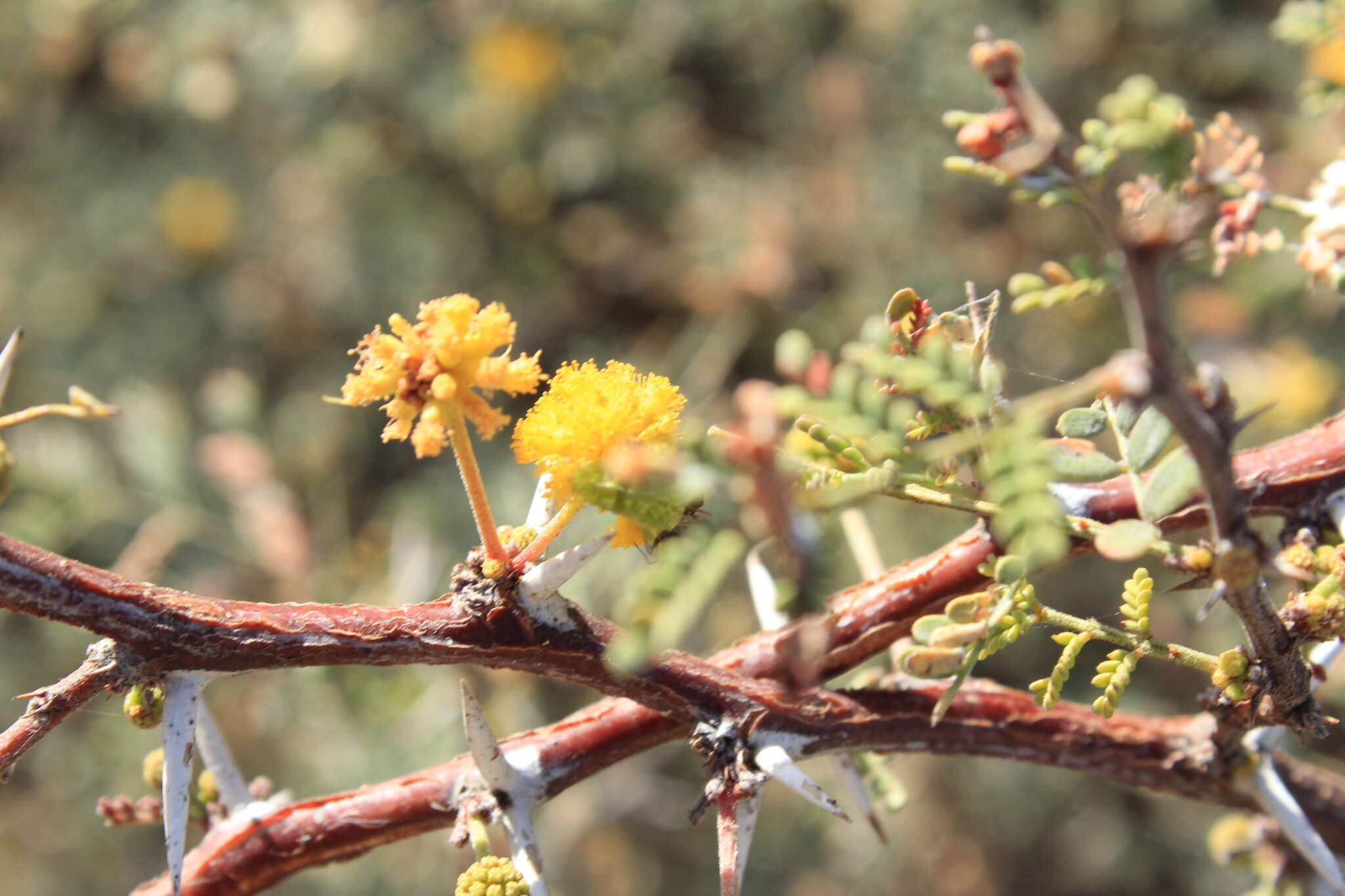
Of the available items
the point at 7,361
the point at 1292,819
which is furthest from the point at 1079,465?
the point at 7,361

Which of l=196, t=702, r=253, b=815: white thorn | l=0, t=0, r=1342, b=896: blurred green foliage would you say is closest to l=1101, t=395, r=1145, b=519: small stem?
l=196, t=702, r=253, b=815: white thorn

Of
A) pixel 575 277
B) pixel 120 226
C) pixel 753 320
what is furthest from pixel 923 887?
pixel 120 226

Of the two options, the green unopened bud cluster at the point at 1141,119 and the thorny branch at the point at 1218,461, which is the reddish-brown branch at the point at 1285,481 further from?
the green unopened bud cluster at the point at 1141,119

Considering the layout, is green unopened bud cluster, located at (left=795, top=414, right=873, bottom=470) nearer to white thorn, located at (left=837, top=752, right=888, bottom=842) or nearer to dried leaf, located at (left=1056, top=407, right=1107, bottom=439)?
dried leaf, located at (left=1056, top=407, right=1107, bottom=439)

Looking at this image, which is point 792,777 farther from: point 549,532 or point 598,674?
point 549,532

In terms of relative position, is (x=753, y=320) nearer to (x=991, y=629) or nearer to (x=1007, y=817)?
(x=1007, y=817)

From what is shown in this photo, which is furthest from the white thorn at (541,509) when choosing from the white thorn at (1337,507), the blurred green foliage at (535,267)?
the blurred green foliage at (535,267)
